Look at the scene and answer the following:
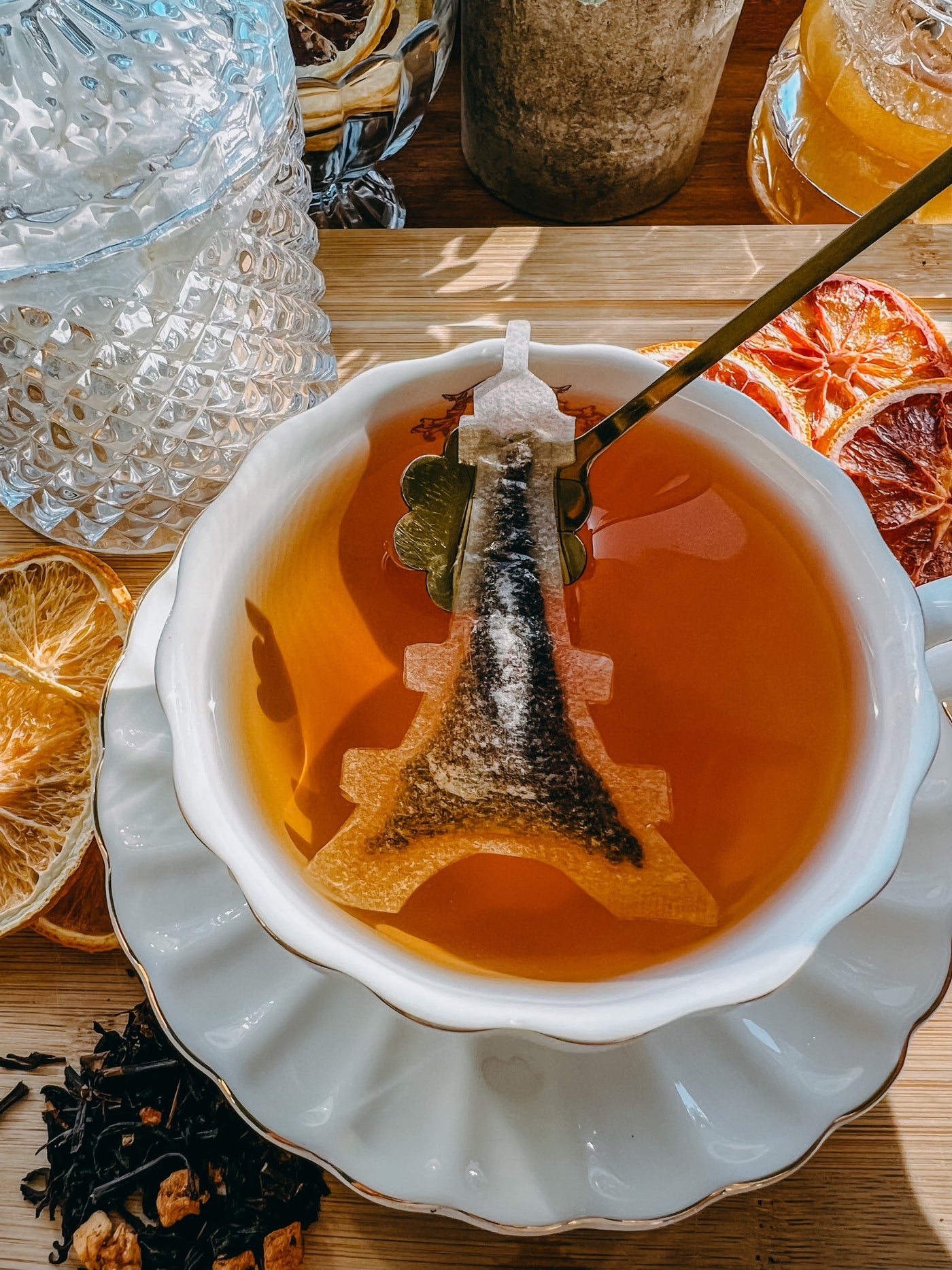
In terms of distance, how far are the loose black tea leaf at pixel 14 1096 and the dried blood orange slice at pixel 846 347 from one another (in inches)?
36.2

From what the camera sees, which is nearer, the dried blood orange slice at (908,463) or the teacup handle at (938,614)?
the teacup handle at (938,614)

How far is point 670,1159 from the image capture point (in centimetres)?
66

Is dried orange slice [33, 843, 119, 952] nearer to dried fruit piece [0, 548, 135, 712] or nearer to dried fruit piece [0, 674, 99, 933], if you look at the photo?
dried fruit piece [0, 674, 99, 933]

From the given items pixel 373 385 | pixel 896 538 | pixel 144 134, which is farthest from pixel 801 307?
pixel 144 134

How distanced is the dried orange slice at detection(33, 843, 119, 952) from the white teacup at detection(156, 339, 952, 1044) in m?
0.27

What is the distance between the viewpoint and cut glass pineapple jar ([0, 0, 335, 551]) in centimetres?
77

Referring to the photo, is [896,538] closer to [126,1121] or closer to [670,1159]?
[670,1159]

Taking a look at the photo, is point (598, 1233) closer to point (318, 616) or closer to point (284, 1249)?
point (284, 1249)

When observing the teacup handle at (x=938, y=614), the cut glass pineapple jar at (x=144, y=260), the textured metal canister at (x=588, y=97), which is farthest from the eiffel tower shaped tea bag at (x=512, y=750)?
the textured metal canister at (x=588, y=97)

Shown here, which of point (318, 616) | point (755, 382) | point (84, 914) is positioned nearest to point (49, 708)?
point (84, 914)

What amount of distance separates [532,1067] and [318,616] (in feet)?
1.19

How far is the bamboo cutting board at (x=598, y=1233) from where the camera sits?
2.39 ft

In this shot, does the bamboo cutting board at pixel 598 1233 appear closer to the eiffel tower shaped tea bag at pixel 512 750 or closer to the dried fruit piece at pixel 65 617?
the dried fruit piece at pixel 65 617

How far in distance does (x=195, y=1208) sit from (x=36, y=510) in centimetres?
64
